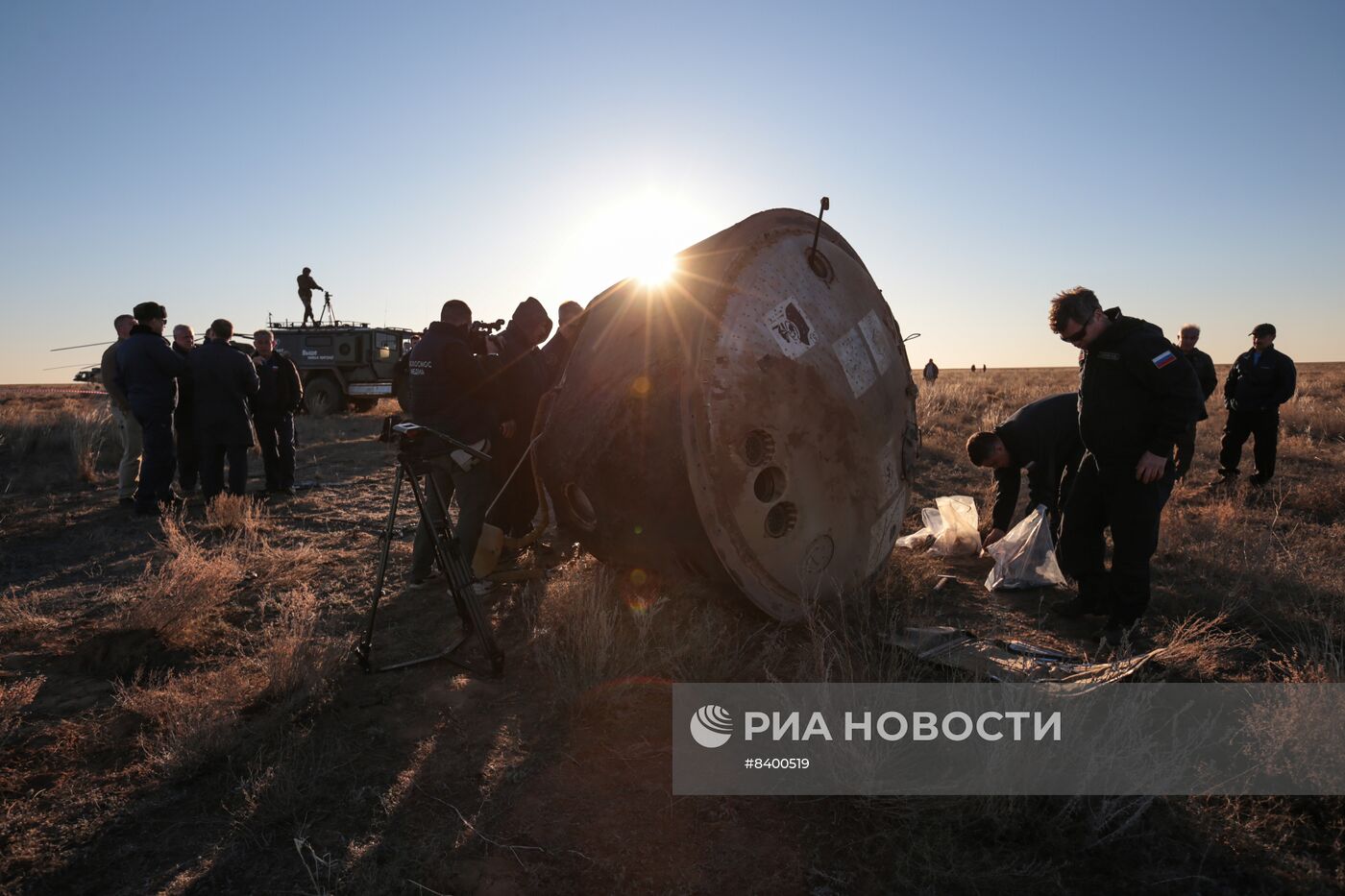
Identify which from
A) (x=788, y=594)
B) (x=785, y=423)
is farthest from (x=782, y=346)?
(x=788, y=594)

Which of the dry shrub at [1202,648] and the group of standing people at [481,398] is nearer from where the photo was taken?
the dry shrub at [1202,648]

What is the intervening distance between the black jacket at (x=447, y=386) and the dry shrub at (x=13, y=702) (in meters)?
2.38

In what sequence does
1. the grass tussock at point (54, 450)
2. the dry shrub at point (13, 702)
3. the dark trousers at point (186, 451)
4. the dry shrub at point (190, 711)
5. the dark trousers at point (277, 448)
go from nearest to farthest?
the dry shrub at point (190, 711)
the dry shrub at point (13, 702)
the dark trousers at point (186, 451)
the dark trousers at point (277, 448)
the grass tussock at point (54, 450)

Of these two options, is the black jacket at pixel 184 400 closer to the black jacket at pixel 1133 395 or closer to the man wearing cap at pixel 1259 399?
the black jacket at pixel 1133 395

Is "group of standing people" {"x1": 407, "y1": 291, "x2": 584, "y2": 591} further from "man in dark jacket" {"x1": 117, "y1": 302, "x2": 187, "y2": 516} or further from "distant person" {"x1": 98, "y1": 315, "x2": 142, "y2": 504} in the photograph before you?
"distant person" {"x1": 98, "y1": 315, "x2": 142, "y2": 504}

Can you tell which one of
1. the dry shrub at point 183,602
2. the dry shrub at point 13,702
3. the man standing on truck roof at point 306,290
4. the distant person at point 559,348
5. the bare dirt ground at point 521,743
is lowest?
the bare dirt ground at point 521,743

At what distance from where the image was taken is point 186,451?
8.52 metres

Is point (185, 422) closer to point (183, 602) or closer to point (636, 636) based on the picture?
point (183, 602)

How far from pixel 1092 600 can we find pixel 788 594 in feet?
7.09

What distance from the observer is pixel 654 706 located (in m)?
3.35

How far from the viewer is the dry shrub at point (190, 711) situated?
285 centimetres

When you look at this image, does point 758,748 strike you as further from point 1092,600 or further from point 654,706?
point 1092,600

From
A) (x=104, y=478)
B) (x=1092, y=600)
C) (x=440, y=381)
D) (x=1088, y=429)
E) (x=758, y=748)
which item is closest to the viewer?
(x=758, y=748)

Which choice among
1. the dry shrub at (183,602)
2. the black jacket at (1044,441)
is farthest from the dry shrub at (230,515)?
the black jacket at (1044,441)
